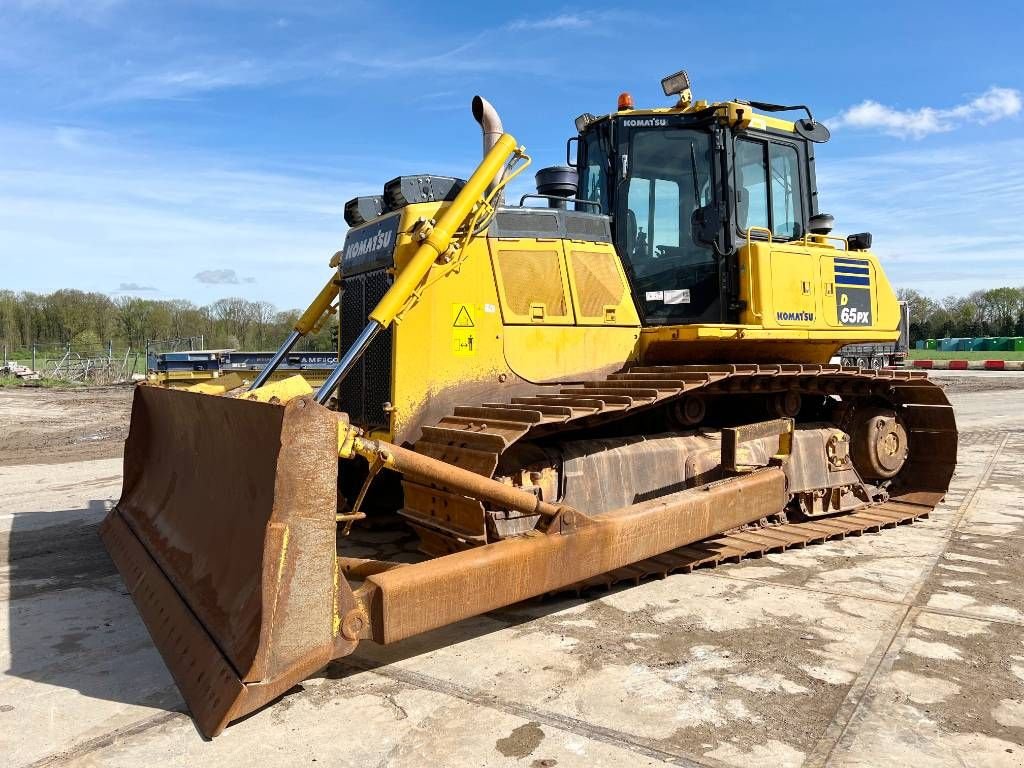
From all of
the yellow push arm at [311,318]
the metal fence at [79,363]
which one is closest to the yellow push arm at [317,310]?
the yellow push arm at [311,318]

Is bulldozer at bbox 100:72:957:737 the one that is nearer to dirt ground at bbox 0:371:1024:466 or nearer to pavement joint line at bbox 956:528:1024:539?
pavement joint line at bbox 956:528:1024:539

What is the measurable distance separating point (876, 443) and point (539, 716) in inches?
197

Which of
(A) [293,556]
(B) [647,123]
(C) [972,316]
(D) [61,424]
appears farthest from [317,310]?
(C) [972,316]

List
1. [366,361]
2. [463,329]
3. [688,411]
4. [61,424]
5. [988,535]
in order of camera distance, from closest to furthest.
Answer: [463,329]
[366,361]
[688,411]
[988,535]
[61,424]

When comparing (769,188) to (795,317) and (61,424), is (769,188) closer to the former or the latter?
(795,317)

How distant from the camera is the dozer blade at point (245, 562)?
10.2 ft

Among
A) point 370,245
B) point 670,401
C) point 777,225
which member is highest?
point 777,225

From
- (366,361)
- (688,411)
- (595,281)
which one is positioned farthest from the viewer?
(688,411)

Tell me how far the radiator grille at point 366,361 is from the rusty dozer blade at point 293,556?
1.06m

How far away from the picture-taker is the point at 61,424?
57.4 feet

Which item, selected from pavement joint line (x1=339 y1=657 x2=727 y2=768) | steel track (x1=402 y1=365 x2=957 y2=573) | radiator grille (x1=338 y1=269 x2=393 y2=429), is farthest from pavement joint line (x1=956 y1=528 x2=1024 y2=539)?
radiator grille (x1=338 y1=269 x2=393 y2=429)

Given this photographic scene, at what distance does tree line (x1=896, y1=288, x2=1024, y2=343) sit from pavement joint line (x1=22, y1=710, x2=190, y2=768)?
76.8 m

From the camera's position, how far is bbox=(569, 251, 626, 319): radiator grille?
5.62 meters

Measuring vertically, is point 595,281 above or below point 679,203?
below
